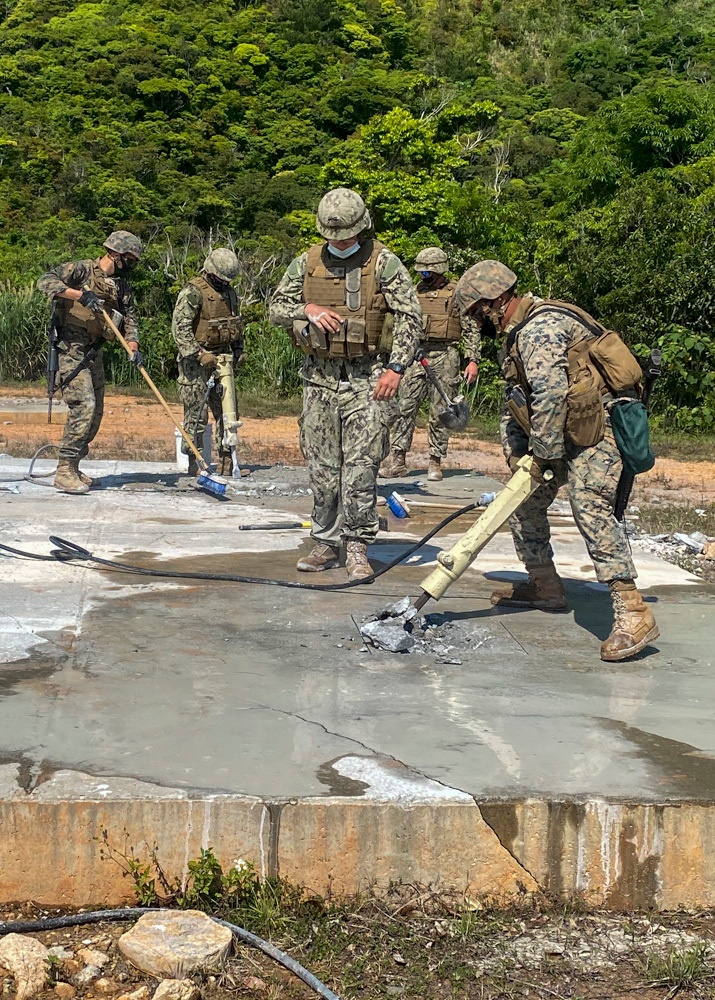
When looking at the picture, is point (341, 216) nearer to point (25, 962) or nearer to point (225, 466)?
point (25, 962)

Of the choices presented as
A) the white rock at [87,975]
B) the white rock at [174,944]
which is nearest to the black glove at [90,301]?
the white rock at [174,944]

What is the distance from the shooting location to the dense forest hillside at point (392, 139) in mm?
17844

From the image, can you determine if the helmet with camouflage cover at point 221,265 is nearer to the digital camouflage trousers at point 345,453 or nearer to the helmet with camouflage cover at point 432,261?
the helmet with camouflage cover at point 432,261

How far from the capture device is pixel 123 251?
356 inches

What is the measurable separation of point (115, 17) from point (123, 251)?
46355mm

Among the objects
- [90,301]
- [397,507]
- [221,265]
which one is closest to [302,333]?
[397,507]

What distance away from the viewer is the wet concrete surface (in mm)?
3666

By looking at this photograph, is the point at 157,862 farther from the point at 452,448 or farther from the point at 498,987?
the point at 452,448

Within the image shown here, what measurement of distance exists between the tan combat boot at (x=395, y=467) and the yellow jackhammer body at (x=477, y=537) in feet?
18.7

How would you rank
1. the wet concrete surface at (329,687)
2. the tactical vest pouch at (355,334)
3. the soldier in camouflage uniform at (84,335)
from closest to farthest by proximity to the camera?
the wet concrete surface at (329,687)
the tactical vest pouch at (355,334)
the soldier in camouflage uniform at (84,335)

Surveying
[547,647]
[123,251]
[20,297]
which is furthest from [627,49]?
[547,647]

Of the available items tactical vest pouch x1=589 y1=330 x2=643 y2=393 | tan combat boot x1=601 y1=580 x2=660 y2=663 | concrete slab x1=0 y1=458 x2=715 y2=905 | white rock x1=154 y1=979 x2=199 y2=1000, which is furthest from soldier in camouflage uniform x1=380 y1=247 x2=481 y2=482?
white rock x1=154 y1=979 x2=199 y2=1000

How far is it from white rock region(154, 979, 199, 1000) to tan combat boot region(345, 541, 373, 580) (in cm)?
338

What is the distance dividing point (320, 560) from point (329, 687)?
6.68ft
